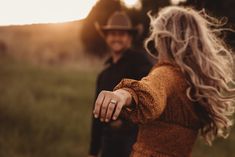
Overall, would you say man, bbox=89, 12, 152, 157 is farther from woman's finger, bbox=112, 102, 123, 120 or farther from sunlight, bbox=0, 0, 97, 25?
woman's finger, bbox=112, 102, 123, 120

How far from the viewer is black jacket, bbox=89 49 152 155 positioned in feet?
15.9

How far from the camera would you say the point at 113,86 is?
4957 mm

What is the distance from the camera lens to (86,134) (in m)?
9.48

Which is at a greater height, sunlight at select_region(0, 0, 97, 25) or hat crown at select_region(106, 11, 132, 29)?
sunlight at select_region(0, 0, 97, 25)

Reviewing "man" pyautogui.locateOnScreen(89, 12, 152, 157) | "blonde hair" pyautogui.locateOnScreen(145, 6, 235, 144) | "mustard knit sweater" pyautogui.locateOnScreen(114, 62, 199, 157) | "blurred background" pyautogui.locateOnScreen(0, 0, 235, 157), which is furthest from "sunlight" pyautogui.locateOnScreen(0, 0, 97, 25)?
"mustard knit sweater" pyautogui.locateOnScreen(114, 62, 199, 157)

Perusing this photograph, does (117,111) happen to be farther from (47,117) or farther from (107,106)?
(47,117)

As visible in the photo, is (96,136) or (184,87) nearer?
(184,87)

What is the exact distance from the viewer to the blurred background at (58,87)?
5995 millimetres

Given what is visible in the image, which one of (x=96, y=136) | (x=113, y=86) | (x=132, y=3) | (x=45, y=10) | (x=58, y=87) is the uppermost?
(x=45, y=10)

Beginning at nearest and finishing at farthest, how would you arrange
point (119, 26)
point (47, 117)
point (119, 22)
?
point (119, 26), point (119, 22), point (47, 117)

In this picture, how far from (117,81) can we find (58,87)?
31.0ft

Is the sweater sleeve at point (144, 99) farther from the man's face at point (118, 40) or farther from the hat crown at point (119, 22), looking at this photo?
the hat crown at point (119, 22)

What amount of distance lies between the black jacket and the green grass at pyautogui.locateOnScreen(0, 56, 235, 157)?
2.68 m

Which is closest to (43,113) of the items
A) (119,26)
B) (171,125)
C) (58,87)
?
(58,87)
